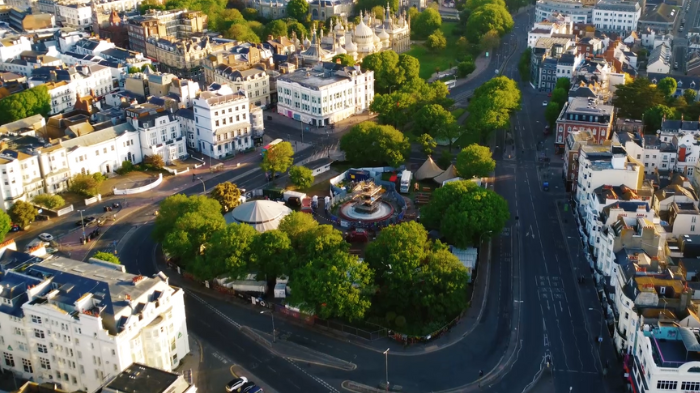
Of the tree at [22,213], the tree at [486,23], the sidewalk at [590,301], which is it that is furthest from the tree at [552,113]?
the tree at [22,213]

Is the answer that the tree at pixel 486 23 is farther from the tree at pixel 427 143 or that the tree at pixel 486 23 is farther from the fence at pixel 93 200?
the fence at pixel 93 200

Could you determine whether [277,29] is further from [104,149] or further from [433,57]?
[104,149]

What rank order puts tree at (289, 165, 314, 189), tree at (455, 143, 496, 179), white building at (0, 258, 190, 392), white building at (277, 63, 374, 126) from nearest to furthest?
white building at (0, 258, 190, 392)
tree at (455, 143, 496, 179)
tree at (289, 165, 314, 189)
white building at (277, 63, 374, 126)

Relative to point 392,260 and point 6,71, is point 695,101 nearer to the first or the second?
point 392,260

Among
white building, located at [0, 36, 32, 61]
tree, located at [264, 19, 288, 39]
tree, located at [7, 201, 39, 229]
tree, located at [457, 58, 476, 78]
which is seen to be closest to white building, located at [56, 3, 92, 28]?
white building, located at [0, 36, 32, 61]

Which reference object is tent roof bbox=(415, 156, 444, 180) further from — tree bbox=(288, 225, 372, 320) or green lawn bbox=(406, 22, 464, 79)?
green lawn bbox=(406, 22, 464, 79)

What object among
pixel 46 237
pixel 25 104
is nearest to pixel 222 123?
pixel 46 237

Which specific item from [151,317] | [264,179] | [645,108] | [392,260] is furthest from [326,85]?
[151,317]
